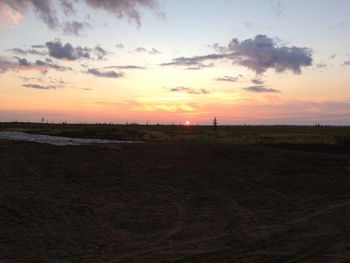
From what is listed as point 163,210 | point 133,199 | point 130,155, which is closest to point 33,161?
point 130,155

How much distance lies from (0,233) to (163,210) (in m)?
4.18

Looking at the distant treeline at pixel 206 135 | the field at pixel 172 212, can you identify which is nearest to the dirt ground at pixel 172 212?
the field at pixel 172 212

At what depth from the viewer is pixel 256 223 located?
10750 mm

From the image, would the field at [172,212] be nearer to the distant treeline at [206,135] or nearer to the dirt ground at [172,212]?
the dirt ground at [172,212]

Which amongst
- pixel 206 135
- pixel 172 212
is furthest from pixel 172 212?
pixel 206 135

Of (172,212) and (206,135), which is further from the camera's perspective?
(206,135)

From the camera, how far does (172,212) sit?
1194 cm

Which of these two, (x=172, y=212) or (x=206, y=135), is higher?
(x=206, y=135)

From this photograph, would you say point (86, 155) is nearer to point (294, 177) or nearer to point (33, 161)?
point (33, 161)

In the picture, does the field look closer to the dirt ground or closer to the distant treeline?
the dirt ground

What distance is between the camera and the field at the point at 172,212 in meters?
8.34

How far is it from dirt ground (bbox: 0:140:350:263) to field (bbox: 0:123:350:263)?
0.02 meters

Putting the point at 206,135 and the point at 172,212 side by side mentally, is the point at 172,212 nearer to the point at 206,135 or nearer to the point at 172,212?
the point at 172,212

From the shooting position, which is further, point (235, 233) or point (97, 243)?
point (235, 233)
